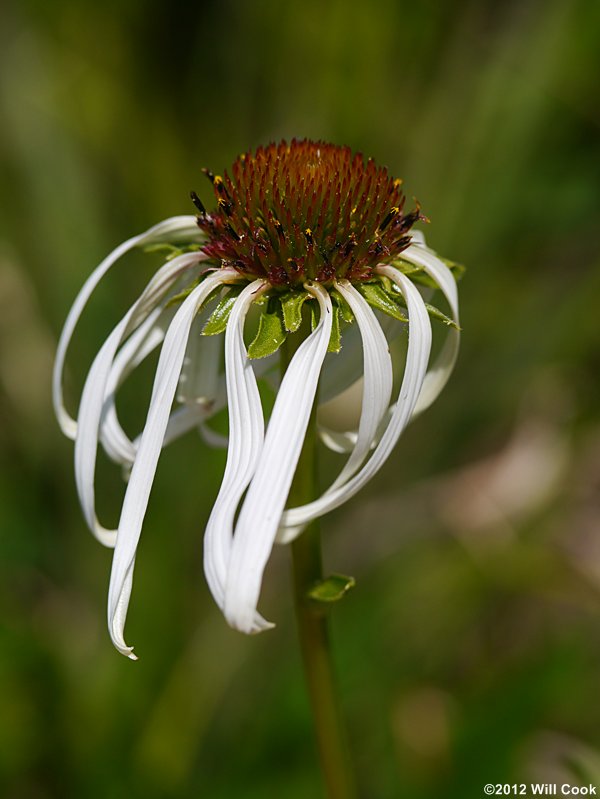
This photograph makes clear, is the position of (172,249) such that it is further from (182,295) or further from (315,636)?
(315,636)

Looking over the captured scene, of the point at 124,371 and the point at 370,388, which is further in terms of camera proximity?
the point at 124,371

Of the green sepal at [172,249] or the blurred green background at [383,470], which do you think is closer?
the green sepal at [172,249]

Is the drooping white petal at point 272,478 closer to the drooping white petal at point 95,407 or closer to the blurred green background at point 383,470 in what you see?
the drooping white petal at point 95,407

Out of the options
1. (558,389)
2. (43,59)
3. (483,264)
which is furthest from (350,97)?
(558,389)

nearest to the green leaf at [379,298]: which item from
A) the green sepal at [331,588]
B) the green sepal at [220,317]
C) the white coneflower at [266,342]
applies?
the white coneflower at [266,342]

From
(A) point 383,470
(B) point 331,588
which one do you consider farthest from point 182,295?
(A) point 383,470

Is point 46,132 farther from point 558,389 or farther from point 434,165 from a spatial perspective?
point 558,389
